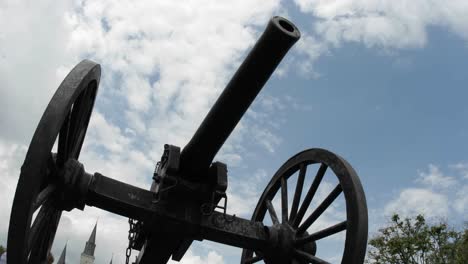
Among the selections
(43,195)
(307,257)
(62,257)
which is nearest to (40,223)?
(43,195)

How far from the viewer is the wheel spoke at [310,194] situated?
5121 millimetres

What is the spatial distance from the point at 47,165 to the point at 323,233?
113 inches

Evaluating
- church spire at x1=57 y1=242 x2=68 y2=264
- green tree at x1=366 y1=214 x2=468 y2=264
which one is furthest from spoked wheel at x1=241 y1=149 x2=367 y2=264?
church spire at x1=57 y1=242 x2=68 y2=264

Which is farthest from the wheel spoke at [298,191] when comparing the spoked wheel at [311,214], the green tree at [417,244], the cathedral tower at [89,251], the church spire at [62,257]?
the cathedral tower at [89,251]

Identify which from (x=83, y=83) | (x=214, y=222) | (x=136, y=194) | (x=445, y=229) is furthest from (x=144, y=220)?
(x=445, y=229)

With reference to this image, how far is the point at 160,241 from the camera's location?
5180mm

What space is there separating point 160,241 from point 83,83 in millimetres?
2133

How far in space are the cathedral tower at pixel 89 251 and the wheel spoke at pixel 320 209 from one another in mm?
93436

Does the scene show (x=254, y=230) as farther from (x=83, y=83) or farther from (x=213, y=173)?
(x=83, y=83)

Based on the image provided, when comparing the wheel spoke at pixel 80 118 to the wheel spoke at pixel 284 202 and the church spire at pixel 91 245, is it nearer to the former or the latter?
the wheel spoke at pixel 284 202

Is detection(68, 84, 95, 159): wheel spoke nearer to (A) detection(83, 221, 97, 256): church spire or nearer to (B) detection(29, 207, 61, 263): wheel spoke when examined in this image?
(B) detection(29, 207, 61, 263): wheel spoke

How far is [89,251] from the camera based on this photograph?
302ft

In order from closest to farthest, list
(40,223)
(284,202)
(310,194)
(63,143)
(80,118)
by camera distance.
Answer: (40,223) → (63,143) → (80,118) → (310,194) → (284,202)

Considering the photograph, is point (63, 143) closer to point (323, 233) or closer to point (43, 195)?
point (43, 195)
